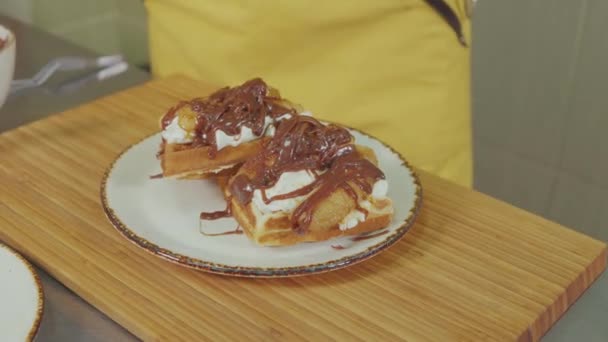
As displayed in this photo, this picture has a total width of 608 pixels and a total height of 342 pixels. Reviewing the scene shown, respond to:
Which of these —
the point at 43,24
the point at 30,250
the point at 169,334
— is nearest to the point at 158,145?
the point at 30,250

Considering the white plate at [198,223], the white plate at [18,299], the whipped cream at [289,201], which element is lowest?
the white plate at [198,223]

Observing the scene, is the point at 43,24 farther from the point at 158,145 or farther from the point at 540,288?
the point at 540,288

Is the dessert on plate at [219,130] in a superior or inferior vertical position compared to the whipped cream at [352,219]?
superior

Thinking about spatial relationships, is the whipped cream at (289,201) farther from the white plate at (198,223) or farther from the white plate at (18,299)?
the white plate at (18,299)

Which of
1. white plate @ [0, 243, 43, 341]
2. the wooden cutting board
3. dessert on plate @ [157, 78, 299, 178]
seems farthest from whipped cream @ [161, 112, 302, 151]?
white plate @ [0, 243, 43, 341]

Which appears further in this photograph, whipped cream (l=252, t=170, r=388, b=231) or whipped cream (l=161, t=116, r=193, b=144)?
whipped cream (l=161, t=116, r=193, b=144)

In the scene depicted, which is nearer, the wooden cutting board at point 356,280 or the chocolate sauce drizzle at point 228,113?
the wooden cutting board at point 356,280

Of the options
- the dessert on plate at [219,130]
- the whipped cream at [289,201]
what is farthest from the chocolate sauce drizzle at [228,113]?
the whipped cream at [289,201]

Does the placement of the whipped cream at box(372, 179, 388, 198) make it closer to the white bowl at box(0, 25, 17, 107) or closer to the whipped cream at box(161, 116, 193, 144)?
the whipped cream at box(161, 116, 193, 144)
